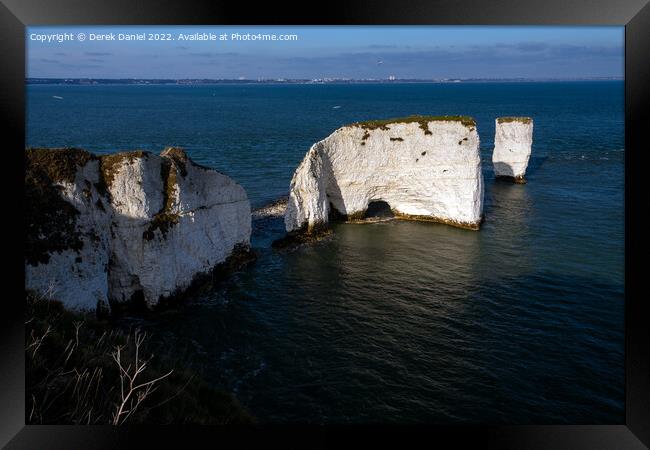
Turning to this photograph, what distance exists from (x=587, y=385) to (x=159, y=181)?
69.9ft

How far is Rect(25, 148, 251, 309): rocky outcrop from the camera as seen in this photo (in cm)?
2188

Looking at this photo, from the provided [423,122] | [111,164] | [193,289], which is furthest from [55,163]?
[423,122]

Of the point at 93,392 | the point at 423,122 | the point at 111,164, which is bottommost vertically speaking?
the point at 93,392

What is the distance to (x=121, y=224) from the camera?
24750 millimetres

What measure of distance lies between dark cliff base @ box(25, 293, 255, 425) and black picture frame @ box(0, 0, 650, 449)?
721mm

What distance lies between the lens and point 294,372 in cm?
2017

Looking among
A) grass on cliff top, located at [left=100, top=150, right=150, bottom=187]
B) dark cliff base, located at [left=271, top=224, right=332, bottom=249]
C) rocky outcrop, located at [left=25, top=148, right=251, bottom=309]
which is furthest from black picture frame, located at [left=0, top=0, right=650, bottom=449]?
dark cliff base, located at [left=271, top=224, right=332, bottom=249]

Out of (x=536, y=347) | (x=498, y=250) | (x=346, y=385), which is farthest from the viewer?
(x=498, y=250)
